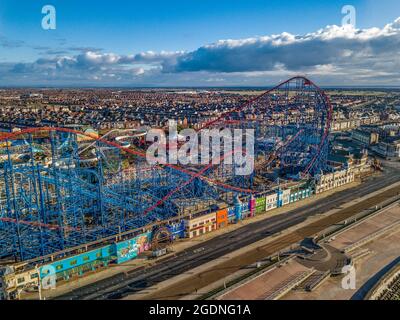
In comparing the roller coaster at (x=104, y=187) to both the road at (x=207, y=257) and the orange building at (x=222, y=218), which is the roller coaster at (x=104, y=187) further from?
the road at (x=207, y=257)

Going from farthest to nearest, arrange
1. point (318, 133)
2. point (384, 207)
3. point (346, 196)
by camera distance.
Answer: point (318, 133)
point (346, 196)
point (384, 207)

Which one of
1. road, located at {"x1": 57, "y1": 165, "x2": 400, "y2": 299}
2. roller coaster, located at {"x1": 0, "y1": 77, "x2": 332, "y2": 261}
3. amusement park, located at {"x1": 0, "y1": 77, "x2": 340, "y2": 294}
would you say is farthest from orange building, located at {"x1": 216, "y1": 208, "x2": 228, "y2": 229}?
roller coaster, located at {"x1": 0, "y1": 77, "x2": 332, "y2": 261}

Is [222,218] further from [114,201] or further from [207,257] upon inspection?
[114,201]

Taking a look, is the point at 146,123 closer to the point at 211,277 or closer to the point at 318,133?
the point at 318,133

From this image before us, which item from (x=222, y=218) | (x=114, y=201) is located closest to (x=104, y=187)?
(x=114, y=201)

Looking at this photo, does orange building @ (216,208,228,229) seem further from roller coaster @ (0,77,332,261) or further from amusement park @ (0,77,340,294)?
roller coaster @ (0,77,332,261)
